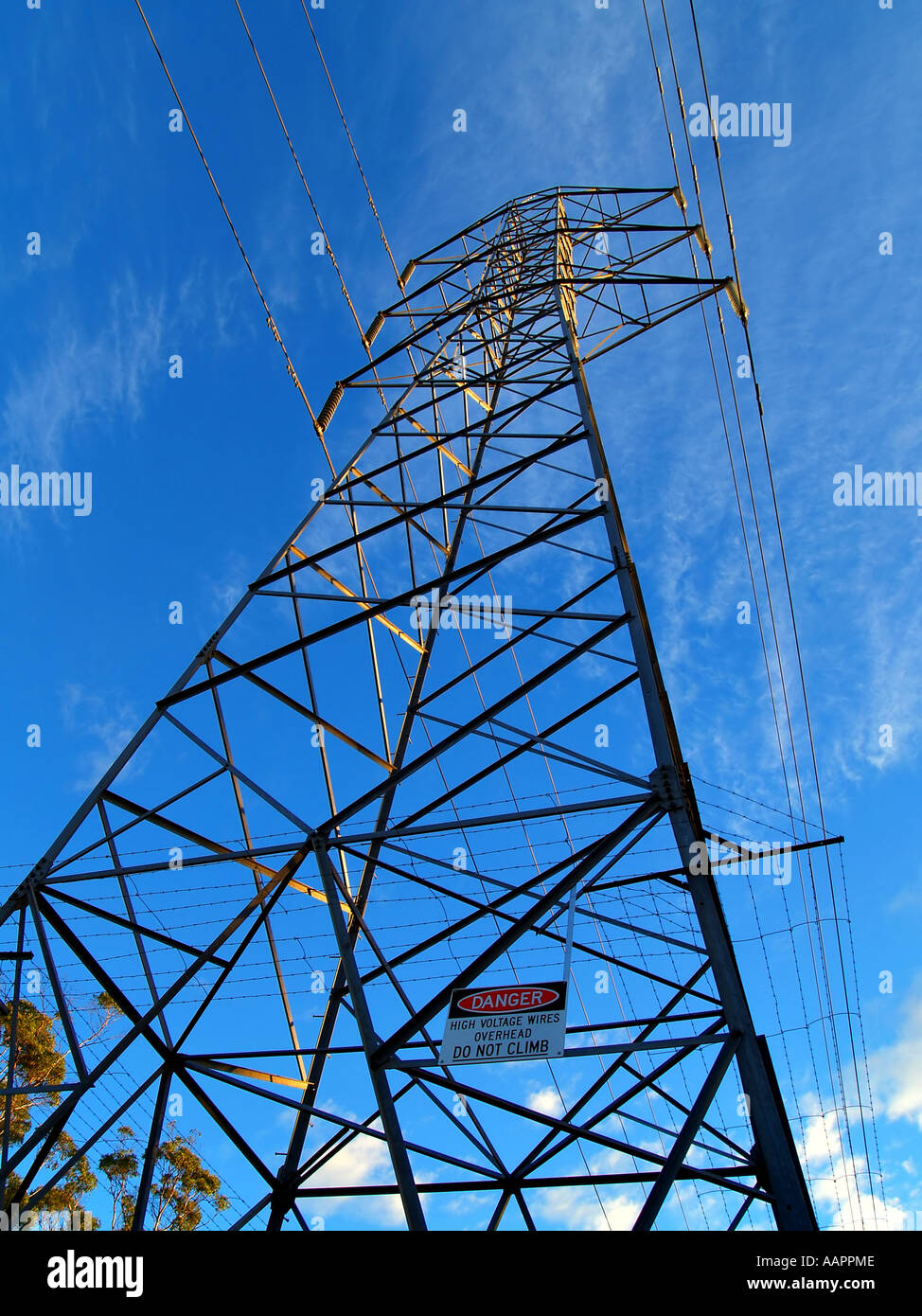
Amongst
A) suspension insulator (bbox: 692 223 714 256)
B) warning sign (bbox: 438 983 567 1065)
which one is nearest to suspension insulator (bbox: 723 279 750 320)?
suspension insulator (bbox: 692 223 714 256)

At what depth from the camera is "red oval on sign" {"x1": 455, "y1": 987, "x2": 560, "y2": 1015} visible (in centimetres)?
512

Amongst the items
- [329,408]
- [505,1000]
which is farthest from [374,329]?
[505,1000]

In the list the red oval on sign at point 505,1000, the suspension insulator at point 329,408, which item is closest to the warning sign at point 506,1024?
the red oval on sign at point 505,1000

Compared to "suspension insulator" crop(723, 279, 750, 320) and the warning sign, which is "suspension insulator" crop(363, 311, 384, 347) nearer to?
"suspension insulator" crop(723, 279, 750, 320)

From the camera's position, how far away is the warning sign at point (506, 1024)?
4953 mm

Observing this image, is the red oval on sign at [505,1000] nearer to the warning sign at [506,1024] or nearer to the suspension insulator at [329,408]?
the warning sign at [506,1024]

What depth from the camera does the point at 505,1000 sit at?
17.2 ft

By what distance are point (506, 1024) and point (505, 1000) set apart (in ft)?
0.49

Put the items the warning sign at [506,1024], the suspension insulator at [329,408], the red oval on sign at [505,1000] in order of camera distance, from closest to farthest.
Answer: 1. the warning sign at [506,1024]
2. the red oval on sign at [505,1000]
3. the suspension insulator at [329,408]

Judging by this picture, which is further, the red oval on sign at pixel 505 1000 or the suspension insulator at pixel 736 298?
the suspension insulator at pixel 736 298
